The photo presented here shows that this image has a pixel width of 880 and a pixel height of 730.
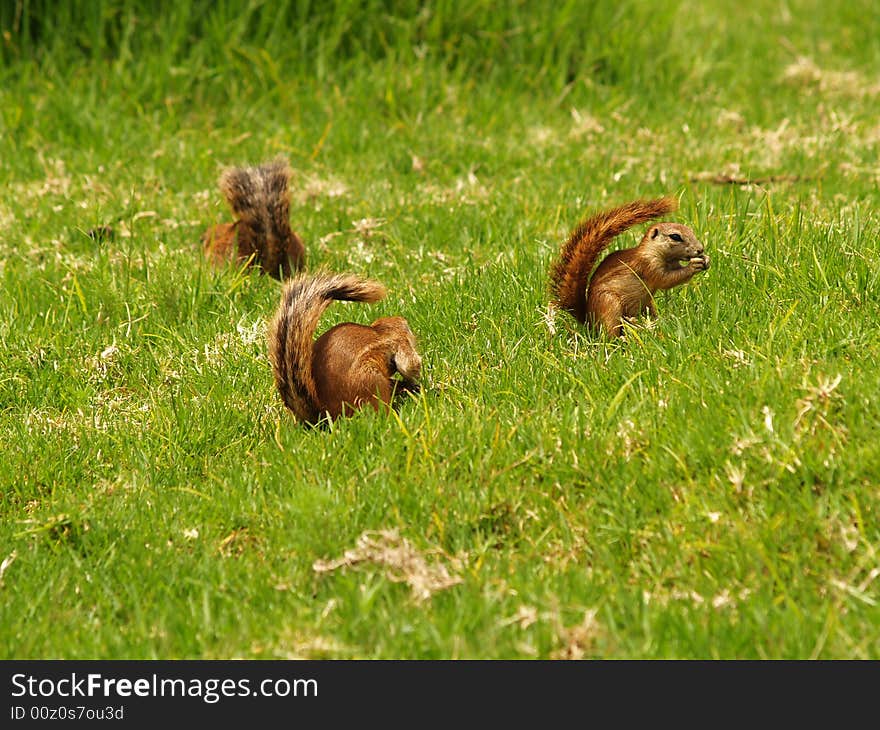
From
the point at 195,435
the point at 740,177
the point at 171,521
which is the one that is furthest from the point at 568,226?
the point at 171,521

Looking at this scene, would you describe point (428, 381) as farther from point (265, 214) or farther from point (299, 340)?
point (265, 214)

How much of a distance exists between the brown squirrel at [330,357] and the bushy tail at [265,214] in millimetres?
1710

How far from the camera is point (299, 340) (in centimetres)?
448

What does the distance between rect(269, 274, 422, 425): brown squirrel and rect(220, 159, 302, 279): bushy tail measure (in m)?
1.71

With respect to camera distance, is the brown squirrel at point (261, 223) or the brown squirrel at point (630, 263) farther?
the brown squirrel at point (261, 223)

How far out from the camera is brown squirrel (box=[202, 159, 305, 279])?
6.37m

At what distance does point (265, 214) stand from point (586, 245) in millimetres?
Answer: 2187

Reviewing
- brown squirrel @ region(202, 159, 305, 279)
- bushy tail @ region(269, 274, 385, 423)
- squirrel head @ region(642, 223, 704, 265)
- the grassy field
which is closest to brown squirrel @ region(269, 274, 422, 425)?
bushy tail @ region(269, 274, 385, 423)

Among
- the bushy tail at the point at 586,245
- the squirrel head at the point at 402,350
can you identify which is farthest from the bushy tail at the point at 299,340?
the bushy tail at the point at 586,245

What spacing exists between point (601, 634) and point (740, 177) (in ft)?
14.7

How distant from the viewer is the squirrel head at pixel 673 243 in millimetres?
4801

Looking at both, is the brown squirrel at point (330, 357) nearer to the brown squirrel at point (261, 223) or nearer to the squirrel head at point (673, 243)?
the squirrel head at point (673, 243)
